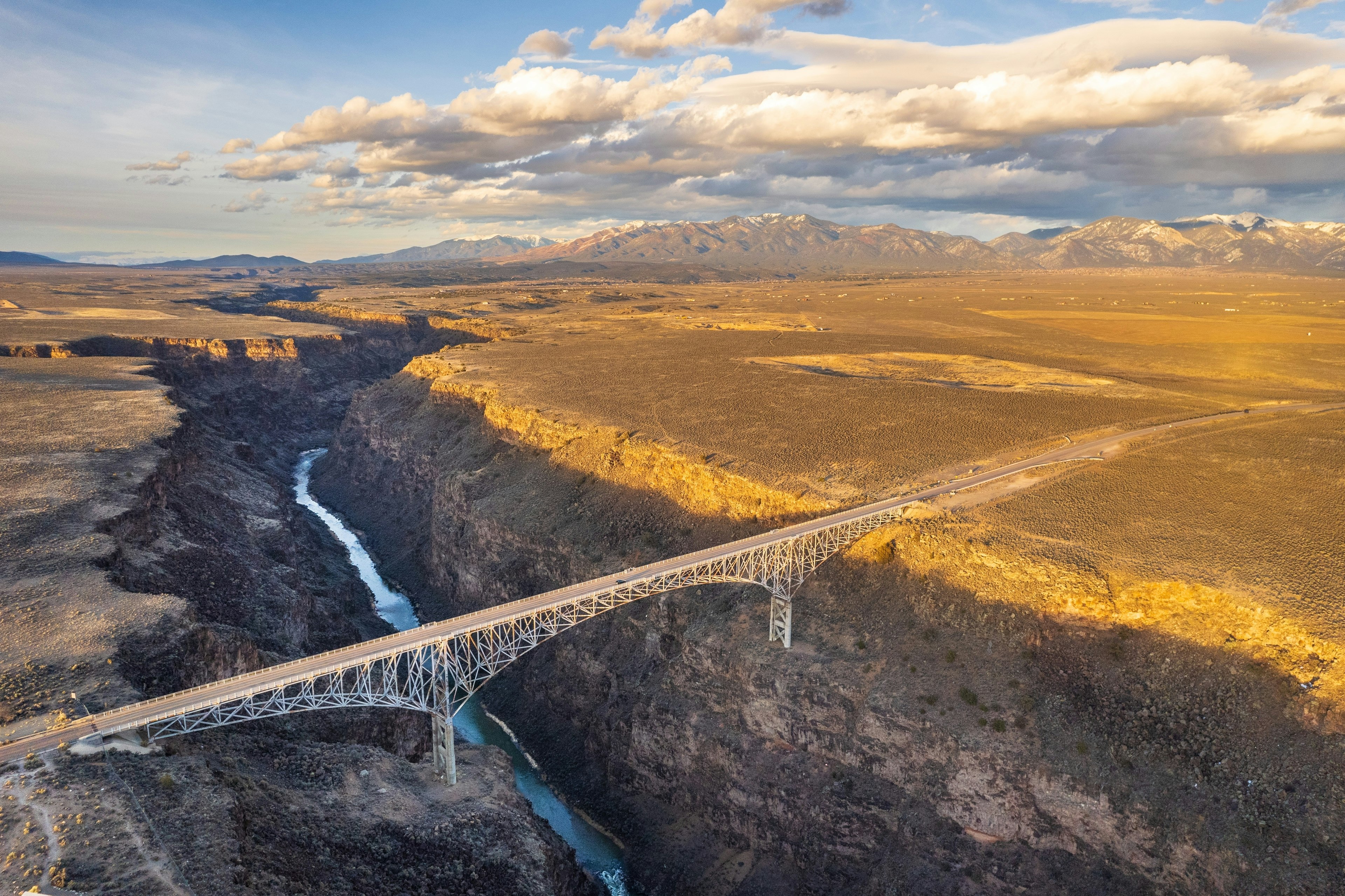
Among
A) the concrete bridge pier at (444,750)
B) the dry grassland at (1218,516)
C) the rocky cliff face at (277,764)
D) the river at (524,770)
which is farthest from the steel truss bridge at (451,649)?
the dry grassland at (1218,516)

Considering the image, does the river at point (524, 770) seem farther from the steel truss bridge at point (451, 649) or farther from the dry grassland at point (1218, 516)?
the dry grassland at point (1218, 516)

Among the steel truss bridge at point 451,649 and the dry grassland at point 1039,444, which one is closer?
the steel truss bridge at point 451,649

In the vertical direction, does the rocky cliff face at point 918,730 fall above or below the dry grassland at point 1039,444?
below

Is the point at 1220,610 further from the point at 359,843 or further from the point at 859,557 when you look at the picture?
the point at 359,843

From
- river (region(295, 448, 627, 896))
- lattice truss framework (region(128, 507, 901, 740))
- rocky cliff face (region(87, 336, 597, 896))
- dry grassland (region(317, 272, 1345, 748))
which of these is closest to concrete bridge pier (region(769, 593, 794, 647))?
lattice truss framework (region(128, 507, 901, 740))

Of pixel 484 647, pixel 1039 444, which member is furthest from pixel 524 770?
pixel 1039 444

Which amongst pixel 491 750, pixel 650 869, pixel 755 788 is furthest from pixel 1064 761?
pixel 491 750
